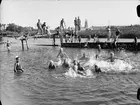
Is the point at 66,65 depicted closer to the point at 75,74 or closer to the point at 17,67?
the point at 75,74

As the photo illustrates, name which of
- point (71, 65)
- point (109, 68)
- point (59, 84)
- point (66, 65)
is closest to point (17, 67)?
point (59, 84)

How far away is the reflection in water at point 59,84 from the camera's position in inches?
338

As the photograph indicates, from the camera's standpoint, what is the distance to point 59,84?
10625mm

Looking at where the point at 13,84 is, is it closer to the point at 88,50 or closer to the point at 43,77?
the point at 43,77

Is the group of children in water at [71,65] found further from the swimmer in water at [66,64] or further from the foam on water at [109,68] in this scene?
the foam on water at [109,68]

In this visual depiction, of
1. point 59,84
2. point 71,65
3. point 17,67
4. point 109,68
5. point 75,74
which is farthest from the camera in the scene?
point 109,68

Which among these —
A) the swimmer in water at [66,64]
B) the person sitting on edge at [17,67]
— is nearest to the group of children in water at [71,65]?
the swimmer in water at [66,64]

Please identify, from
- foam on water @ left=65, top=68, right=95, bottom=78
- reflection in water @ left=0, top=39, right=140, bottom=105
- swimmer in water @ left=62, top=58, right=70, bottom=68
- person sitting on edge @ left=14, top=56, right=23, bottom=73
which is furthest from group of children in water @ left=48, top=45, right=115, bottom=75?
person sitting on edge @ left=14, top=56, right=23, bottom=73

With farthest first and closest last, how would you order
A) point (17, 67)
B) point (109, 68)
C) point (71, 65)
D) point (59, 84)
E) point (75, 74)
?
point (109, 68) → point (71, 65) → point (75, 74) → point (17, 67) → point (59, 84)

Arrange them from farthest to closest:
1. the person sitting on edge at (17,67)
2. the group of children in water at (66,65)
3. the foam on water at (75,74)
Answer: the foam on water at (75,74) → the group of children in water at (66,65) → the person sitting on edge at (17,67)

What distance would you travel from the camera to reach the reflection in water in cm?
859

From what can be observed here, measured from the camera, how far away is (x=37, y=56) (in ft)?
44.9

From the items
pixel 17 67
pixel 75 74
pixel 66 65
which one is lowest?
pixel 75 74

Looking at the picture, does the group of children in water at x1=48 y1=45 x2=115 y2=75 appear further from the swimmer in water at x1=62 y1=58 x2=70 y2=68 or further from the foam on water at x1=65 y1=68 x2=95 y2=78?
the foam on water at x1=65 y1=68 x2=95 y2=78
